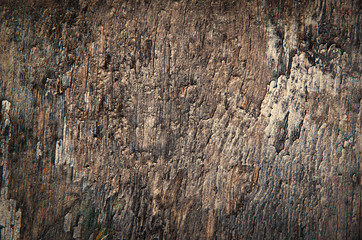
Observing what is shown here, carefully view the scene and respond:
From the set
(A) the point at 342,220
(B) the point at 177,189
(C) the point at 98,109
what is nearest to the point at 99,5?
(C) the point at 98,109

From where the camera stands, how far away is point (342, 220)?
748 millimetres

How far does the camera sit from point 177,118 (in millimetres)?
708

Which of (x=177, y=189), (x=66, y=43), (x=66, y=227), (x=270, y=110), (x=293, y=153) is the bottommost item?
(x=66, y=227)

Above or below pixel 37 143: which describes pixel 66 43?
above

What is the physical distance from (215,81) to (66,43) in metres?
0.38

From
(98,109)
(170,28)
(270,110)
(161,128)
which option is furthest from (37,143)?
(270,110)

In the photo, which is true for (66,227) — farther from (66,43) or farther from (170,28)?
(170,28)

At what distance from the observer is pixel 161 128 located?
708 millimetres

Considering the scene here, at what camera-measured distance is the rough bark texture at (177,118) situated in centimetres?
69

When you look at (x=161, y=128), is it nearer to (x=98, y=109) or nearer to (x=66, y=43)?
(x=98, y=109)

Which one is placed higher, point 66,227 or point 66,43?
point 66,43

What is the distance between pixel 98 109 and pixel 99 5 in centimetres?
26

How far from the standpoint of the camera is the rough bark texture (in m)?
0.69

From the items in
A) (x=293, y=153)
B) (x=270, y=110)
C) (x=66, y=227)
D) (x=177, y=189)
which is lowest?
(x=66, y=227)
